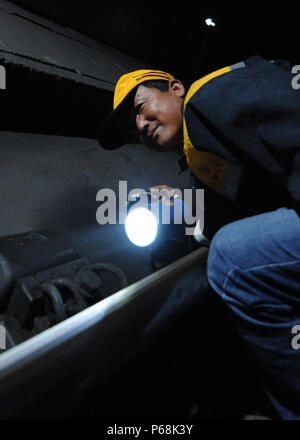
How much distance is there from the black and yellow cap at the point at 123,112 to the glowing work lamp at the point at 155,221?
482 millimetres

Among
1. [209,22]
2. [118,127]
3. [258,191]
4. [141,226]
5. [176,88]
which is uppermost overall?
[209,22]

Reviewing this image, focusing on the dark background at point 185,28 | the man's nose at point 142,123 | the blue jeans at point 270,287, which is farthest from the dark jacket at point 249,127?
the dark background at point 185,28

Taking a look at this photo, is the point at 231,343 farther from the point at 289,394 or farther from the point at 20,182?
the point at 20,182

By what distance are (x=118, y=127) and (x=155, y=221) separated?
2.39 feet

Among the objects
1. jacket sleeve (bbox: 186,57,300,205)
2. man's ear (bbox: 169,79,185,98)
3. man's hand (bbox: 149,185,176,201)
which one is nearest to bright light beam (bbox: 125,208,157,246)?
man's hand (bbox: 149,185,176,201)

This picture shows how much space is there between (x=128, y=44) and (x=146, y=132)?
288 centimetres

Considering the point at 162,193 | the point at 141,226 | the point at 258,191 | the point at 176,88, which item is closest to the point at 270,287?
the point at 258,191

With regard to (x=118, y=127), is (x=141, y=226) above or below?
below

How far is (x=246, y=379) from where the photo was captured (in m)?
1.64

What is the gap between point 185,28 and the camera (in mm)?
4340

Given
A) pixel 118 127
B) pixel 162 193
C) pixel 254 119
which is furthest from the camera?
pixel 162 193

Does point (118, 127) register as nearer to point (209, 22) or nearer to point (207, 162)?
point (207, 162)

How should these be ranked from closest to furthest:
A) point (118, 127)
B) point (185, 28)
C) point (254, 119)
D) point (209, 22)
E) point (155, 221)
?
point (254, 119)
point (155, 221)
point (118, 127)
point (185, 28)
point (209, 22)

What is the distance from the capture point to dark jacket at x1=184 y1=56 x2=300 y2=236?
749mm
